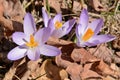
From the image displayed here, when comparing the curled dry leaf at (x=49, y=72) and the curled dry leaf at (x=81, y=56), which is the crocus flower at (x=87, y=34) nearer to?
the curled dry leaf at (x=81, y=56)

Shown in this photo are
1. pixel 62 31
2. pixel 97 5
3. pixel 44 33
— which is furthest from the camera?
pixel 97 5

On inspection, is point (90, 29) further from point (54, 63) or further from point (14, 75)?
point (14, 75)

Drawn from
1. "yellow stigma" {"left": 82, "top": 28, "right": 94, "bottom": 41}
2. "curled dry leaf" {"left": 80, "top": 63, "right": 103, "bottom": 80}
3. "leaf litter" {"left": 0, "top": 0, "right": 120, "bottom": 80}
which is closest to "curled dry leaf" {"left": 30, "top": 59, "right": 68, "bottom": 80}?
"leaf litter" {"left": 0, "top": 0, "right": 120, "bottom": 80}

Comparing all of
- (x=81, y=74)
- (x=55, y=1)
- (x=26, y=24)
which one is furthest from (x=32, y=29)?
(x=55, y=1)

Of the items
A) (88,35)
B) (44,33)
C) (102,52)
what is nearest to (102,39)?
(88,35)

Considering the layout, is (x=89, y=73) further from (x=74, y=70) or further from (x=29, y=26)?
(x=29, y=26)

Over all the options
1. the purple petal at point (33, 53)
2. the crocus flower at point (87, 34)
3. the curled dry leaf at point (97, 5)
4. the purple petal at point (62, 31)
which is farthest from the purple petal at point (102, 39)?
the curled dry leaf at point (97, 5)
